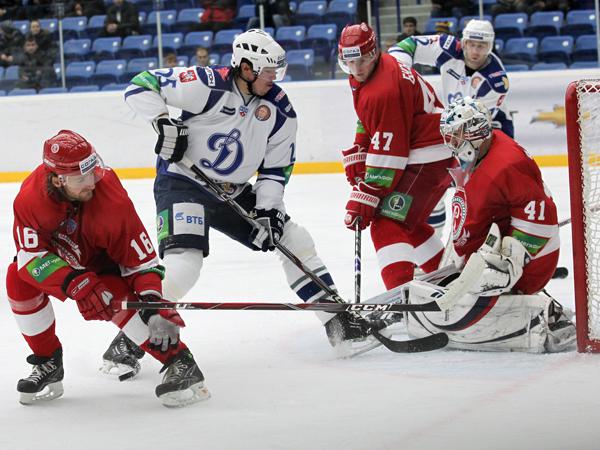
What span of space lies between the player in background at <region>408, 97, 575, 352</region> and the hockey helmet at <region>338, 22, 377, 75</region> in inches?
19.0

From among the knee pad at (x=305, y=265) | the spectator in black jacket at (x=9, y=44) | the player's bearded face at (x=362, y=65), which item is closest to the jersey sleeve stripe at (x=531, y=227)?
the knee pad at (x=305, y=265)

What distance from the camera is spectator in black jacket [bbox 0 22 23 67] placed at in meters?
8.72

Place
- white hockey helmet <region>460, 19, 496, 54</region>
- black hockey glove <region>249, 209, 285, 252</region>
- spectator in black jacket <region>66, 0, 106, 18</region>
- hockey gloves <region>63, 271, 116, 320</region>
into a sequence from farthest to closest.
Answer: spectator in black jacket <region>66, 0, 106, 18</region> < white hockey helmet <region>460, 19, 496, 54</region> < black hockey glove <region>249, 209, 285, 252</region> < hockey gloves <region>63, 271, 116, 320</region>

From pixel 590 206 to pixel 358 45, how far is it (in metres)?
0.97

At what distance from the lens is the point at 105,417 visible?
2.82 metres

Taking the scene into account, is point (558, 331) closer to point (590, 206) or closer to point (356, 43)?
point (590, 206)

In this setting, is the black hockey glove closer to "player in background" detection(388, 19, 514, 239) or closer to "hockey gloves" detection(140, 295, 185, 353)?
"hockey gloves" detection(140, 295, 185, 353)

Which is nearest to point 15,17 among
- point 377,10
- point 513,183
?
point 377,10

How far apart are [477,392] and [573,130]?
83 centimetres

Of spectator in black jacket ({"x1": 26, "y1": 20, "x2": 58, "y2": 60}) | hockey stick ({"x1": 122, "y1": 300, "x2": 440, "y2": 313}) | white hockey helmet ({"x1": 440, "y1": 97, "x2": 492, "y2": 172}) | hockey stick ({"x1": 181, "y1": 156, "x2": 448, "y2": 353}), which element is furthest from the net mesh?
spectator in black jacket ({"x1": 26, "y1": 20, "x2": 58, "y2": 60})

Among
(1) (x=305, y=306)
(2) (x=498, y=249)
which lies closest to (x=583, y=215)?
(2) (x=498, y=249)

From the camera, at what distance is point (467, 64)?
489 cm

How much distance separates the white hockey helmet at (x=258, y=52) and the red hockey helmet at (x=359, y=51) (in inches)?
12.1

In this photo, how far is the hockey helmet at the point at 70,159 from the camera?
2732mm
